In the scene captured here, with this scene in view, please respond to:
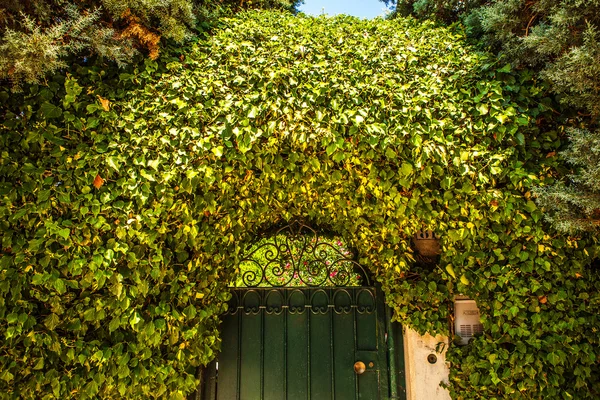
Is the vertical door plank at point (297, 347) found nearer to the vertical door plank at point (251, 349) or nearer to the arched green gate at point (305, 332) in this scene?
the arched green gate at point (305, 332)

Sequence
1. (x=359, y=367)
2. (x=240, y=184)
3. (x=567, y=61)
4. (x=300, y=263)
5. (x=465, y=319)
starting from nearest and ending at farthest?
(x=567, y=61), (x=240, y=184), (x=465, y=319), (x=359, y=367), (x=300, y=263)

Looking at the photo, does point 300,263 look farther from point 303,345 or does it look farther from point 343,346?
point 343,346

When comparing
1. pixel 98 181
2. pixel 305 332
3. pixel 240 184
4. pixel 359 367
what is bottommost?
pixel 359 367

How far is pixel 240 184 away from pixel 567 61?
7.87 feet

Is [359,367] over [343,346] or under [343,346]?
under

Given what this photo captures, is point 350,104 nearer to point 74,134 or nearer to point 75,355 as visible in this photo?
point 74,134

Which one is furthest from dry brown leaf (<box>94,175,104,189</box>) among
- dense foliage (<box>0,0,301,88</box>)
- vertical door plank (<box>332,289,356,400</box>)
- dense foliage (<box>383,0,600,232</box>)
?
dense foliage (<box>383,0,600,232</box>)

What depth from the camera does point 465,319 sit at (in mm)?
3553

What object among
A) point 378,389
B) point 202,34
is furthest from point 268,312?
point 202,34

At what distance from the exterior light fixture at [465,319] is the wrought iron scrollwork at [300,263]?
0.87m

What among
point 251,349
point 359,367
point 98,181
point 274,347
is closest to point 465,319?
point 359,367

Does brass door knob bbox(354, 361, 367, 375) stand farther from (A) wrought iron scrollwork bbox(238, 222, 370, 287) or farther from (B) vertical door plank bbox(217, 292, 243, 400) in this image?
(B) vertical door plank bbox(217, 292, 243, 400)

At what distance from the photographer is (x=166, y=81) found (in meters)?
2.77

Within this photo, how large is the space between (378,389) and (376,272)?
1118mm
